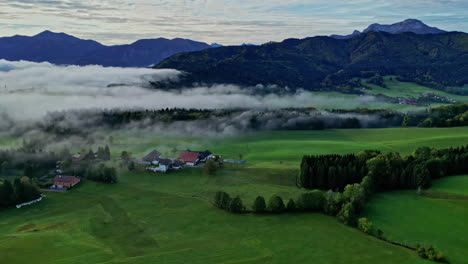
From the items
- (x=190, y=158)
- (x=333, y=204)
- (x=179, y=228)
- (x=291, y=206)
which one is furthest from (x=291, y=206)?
(x=190, y=158)

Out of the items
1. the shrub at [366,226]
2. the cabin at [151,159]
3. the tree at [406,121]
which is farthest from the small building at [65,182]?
the tree at [406,121]

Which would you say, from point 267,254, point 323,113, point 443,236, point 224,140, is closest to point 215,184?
point 267,254

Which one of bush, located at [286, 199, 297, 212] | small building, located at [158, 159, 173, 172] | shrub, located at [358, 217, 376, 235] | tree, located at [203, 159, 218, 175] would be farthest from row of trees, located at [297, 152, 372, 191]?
small building, located at [158, 159, 173, 172]

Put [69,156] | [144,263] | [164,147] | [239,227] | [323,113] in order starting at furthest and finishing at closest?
[323,113]
[164,147]
[69,156]
[239,227]
[144,263]

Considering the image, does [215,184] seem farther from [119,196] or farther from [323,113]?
[323,113]

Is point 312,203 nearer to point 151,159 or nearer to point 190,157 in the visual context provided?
point 190,157

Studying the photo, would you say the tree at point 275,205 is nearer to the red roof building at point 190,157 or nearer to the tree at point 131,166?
the red roof building at point 190,157

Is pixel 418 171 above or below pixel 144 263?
above
